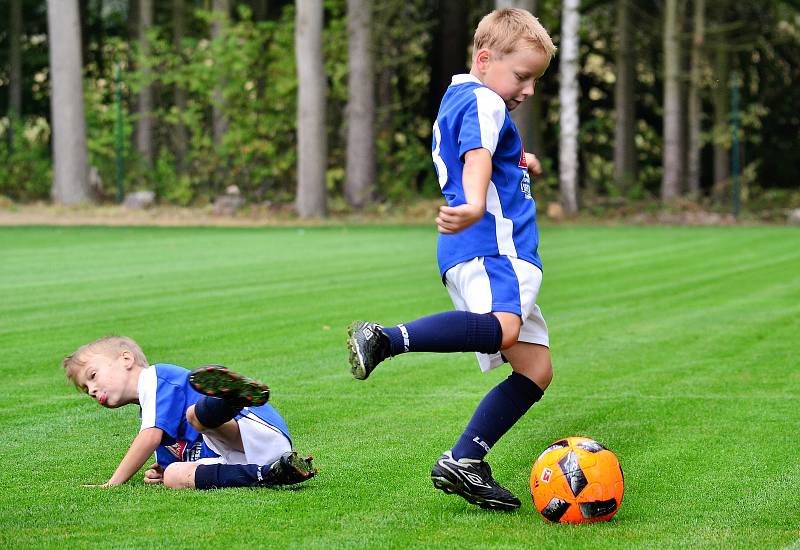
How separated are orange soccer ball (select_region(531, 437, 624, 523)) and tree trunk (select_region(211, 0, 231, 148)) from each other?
2996 centimetres

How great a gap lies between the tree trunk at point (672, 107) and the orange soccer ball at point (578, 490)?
27527 millimetres

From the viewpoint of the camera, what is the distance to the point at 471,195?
4781 millimetres

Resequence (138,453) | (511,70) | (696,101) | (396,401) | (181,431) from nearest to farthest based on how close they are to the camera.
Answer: (511,70), (138,453), (181,431), (396,401), (696,101)

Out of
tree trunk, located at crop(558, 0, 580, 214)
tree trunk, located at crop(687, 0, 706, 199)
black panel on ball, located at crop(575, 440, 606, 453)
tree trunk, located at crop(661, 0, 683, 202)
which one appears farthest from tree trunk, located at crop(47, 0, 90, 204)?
black panel on ball, located at crop(575, 440, 606, 453)

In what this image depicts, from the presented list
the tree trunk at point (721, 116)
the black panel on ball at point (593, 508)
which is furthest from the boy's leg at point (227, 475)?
the tree trunk at point (721, 116)

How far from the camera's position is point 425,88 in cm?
3741

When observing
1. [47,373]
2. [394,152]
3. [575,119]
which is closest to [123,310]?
[47,373]

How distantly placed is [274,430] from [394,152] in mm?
30717

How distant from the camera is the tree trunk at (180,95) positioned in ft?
123

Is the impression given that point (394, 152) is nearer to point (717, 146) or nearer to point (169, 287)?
point (717, 146)

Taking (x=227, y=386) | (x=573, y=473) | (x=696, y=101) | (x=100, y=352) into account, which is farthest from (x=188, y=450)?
(x=696, y=101)

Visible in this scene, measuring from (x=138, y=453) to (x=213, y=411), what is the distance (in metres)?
0.46

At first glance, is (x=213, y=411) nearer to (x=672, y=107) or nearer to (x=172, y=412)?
(x=172, y=412)

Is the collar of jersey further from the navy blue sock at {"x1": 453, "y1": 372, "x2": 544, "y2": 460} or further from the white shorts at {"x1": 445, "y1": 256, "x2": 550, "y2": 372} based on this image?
the navy blue sock at {"x1": 453, "y1": 372, "x2": 544, "y2": 460}
